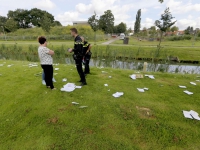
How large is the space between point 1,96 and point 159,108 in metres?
3.88

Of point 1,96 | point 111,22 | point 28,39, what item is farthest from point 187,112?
point 111,22

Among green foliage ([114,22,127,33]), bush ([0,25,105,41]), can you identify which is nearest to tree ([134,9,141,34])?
green foliage ([114,22,127,33])

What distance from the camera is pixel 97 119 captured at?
2439mm

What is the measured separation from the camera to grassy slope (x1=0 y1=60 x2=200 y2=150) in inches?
76.9

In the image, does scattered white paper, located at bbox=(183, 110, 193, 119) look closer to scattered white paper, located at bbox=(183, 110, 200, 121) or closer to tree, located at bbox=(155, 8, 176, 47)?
scattered white paper, located at bbox=(183, 110, 200, 121)

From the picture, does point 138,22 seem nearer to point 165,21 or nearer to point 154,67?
point 165,21

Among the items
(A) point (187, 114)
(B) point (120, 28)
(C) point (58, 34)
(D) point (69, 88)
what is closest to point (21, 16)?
(C) point (58, 34)

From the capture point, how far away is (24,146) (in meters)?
1.88

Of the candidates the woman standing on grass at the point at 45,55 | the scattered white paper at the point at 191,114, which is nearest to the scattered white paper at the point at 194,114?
the scattered white paper at the point at 191,114

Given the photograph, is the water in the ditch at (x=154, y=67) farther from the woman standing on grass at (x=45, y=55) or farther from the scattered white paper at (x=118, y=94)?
the woman standing on grass at (x=45, y=55)

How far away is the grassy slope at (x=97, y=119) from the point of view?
195cm

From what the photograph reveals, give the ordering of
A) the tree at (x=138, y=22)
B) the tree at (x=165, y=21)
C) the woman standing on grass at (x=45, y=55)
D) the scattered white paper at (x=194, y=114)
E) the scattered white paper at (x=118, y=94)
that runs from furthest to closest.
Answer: the tree at (x=138, y=22)
the tree at (x=165, y=21)
the scattered white paper at (x=118, y=94)
the woman standing on grass at (x=45, y=55)
the scattered white paper at (x=194, y=114)

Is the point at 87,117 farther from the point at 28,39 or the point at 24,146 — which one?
the point at 28,39

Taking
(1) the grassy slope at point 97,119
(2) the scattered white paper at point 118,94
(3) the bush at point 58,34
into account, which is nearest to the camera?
(1) the grassy slope at point 97,119
